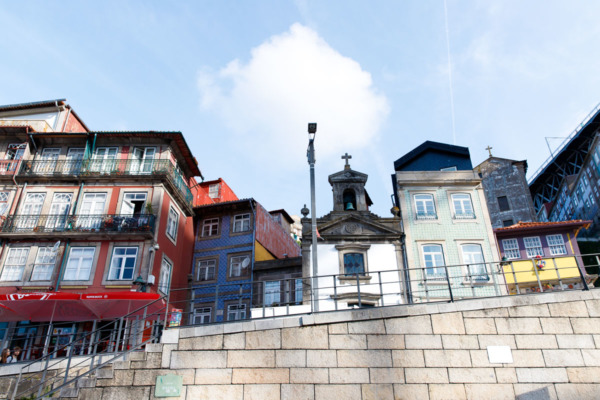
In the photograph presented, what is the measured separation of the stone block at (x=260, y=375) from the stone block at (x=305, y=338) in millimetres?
598

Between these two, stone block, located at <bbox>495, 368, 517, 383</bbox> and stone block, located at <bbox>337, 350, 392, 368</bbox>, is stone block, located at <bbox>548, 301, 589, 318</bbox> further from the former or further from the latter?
stone block, located at <bbox>337, 350, 392, 368</bbox>

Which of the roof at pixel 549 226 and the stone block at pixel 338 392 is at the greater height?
the roof at pixel 549 226

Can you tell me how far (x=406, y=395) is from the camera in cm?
1057

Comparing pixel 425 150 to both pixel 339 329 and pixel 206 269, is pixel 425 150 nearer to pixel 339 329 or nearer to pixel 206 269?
pixel 206 269

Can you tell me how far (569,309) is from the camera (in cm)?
1156

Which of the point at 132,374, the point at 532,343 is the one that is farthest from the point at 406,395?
the point at 132,374

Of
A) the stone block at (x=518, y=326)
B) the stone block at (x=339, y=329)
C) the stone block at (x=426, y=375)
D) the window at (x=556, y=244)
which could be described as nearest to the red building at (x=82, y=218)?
the stone block at (x=339, y=329)

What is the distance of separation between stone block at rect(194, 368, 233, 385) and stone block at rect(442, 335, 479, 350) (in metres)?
→ 5.06

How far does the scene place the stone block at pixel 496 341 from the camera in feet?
36.5

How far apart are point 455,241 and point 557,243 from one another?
18.2 ft

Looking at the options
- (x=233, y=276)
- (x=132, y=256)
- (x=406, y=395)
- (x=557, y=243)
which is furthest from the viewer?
(x=233, y=276)

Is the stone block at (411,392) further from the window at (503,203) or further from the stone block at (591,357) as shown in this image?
the window at (503,203)

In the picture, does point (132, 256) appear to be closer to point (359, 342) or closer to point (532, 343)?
point (359, 342)

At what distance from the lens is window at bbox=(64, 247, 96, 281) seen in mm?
21031
